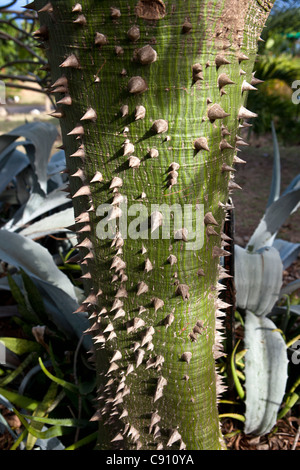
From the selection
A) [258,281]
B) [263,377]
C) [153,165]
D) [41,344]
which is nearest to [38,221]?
[41,344]

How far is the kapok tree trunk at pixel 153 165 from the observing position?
472 millimetres

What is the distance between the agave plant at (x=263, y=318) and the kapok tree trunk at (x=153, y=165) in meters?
0.47

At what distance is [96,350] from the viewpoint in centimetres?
80

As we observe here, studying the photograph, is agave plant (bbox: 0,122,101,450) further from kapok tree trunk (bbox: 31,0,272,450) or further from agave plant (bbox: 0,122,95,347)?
kapok tree trunk (bbox: 31,0,272,450)

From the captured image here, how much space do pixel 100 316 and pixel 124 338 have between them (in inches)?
2.6

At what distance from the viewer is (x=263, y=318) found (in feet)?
4.51

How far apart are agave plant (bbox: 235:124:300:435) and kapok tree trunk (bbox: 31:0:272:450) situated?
0.47 metres

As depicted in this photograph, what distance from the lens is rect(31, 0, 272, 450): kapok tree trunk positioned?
18.6 inches

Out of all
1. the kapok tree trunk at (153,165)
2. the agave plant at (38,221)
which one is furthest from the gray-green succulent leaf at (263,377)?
the agave plant at (38,221)

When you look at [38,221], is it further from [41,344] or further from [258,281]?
[258,281]

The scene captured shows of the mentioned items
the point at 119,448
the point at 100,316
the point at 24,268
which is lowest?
the point at 119,448

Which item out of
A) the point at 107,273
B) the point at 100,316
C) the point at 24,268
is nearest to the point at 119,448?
the point at 100,316

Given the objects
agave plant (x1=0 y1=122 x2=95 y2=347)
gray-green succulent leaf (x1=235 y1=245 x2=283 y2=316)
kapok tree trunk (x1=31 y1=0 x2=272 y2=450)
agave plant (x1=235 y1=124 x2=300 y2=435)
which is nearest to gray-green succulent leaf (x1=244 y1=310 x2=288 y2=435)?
agave plant (x1=235 y1=124 x2=300 y2=435)
